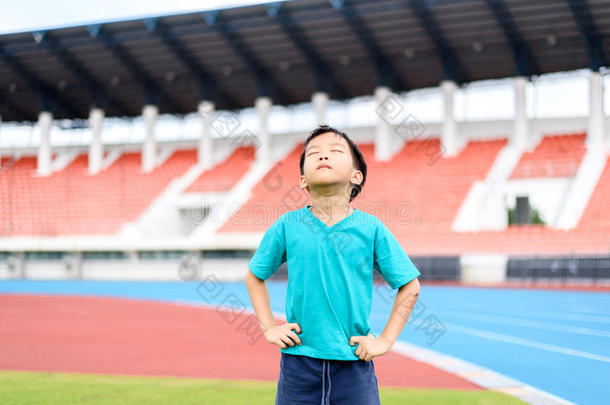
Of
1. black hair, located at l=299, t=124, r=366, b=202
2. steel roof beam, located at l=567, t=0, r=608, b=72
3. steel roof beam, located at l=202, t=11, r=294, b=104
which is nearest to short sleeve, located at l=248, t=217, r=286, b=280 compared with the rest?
black hair, located at l=299, t=124, r=366, b=202

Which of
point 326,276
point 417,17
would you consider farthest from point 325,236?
point 417,17

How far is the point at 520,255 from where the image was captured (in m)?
22.7

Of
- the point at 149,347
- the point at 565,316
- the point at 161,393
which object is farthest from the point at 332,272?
the point at 565,316

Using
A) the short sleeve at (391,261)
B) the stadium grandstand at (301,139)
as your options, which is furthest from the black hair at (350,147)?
the stadium grandstand at (301,139)

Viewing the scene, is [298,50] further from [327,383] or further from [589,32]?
[327,383]

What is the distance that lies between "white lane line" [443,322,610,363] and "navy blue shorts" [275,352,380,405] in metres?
6.50

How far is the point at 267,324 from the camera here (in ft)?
9.07

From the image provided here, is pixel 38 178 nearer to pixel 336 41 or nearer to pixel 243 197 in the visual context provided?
pixel 243 197

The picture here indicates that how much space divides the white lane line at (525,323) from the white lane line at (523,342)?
3.66 ft

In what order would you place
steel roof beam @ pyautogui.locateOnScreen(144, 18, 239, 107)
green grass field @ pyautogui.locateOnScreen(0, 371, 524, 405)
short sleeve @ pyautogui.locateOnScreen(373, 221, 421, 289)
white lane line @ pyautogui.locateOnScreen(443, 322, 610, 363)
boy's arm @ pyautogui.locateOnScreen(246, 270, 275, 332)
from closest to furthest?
1. short sleeve @ pyautogui.locateOnScreen(373, 221, 421, 289)
2. boy's arm @ pyautogui.locateOnScreen(246, 270, 275, 332)
3. green grass field @ pyautogui.locateOnScreen(0, 371, 524, 405)
4. white lane line @ pyautogui.locateOnScreen(443, 322, 610, 363)
5. steel roof beam @ pyautogui.locateOnScreen(144, 18, 239, 107)

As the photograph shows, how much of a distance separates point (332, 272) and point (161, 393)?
4119 mm

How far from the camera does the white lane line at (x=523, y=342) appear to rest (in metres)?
8.45

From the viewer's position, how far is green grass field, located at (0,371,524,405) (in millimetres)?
5820

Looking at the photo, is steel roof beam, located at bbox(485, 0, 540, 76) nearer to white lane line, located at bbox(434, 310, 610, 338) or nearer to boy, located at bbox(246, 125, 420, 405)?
white lane line, located at bbox(434, 310, 610, 338)
